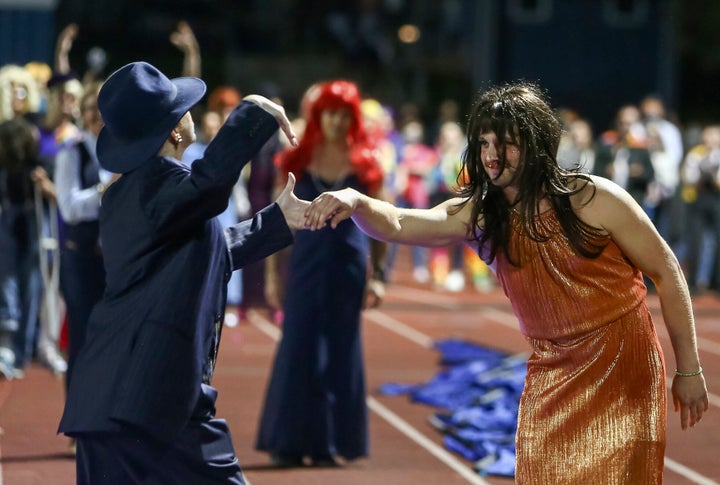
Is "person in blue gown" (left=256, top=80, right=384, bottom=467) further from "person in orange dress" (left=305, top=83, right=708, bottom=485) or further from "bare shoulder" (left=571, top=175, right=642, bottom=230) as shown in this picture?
"bare shoulder" (left=571, top=175, right=642, bottom=230)

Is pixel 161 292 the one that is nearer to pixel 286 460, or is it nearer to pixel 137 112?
pixel 137 112

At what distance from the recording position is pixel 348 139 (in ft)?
25.3

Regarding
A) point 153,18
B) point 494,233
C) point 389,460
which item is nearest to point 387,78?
point 153,18

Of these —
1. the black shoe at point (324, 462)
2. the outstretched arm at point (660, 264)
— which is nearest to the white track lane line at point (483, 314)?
the black shoe at point (324, 462)

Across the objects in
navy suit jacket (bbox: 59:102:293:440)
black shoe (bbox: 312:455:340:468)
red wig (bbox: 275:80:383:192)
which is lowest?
black shoe (bbox: 312:455:340:468)

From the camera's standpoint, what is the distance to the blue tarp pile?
299 inches

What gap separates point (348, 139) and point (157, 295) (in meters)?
3.95

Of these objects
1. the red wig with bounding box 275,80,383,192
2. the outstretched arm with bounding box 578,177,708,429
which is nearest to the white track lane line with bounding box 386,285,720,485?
the red wig with bounding box 275,80,383,192

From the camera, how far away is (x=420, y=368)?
36.9 ft

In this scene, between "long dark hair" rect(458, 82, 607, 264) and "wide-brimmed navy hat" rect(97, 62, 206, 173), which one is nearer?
"wide-brimmed navy hat" rect(97, 62, 206, 173)

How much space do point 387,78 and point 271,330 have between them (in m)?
28.7

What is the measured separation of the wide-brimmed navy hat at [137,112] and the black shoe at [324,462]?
374 cm

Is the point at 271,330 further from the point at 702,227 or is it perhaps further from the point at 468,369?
the point at 702,227

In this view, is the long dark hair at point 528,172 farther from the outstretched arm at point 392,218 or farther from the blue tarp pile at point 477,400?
the blue tarp pile at point 477,400
